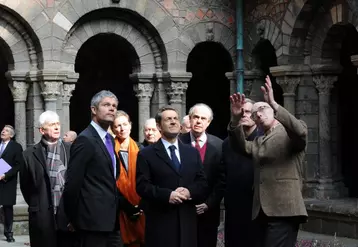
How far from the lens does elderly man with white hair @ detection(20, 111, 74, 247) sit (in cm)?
832

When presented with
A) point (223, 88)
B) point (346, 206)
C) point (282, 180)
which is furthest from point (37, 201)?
point (223, 88)

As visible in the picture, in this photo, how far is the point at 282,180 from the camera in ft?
24.6

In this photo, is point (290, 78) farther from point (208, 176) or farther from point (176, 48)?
point (208, 176)

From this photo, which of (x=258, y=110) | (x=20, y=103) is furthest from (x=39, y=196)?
(x=20, y=103)

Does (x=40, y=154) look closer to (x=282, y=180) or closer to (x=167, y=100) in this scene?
(x=282, y=180)

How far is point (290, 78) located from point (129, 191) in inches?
279

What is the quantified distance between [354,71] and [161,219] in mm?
9672

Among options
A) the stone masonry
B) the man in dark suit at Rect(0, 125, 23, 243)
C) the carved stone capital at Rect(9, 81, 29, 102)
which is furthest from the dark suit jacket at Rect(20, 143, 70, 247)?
the carved stone capital at Rect(9, 81, 29, 102)

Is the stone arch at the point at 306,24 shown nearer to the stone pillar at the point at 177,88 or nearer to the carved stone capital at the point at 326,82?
the carved stone capital at the point at 326,82

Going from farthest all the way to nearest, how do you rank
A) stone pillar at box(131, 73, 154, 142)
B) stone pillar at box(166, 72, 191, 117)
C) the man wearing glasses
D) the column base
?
stone pillar at box(131, 73, 154, 142) < stone pillar at box(166, 72, 191, 117) < the column base < the man wearing glasses

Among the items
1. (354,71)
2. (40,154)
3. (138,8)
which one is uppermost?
(138,8)

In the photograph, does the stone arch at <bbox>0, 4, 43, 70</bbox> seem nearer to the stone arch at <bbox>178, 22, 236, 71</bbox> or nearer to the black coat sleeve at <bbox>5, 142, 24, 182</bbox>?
the black coat sleeve at <bbox>5, 142, 24, 182</bbox>

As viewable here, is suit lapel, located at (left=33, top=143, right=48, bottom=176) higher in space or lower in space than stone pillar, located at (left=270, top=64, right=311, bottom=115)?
lower

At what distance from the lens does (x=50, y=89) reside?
1505 cm
